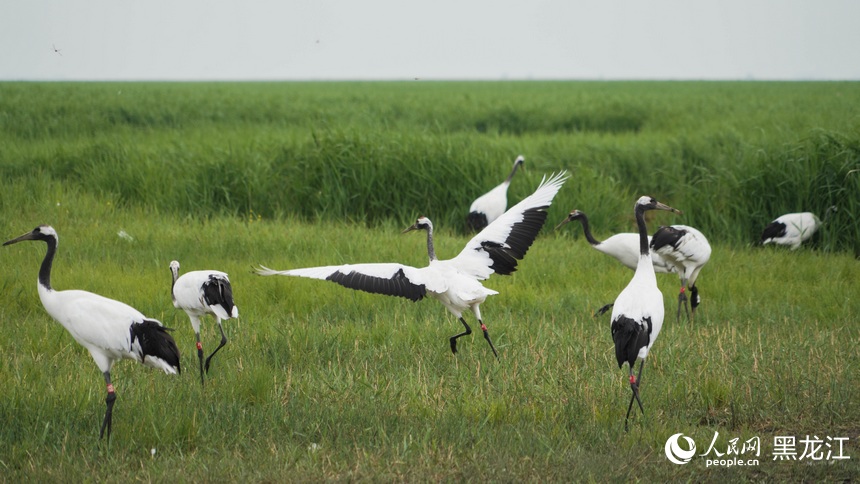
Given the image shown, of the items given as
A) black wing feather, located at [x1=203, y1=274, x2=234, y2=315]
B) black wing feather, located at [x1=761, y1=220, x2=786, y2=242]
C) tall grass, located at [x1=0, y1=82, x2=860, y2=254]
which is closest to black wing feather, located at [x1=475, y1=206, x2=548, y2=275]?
black wing feather, located at [x1=203, y1=274, x2=234, y2=315]

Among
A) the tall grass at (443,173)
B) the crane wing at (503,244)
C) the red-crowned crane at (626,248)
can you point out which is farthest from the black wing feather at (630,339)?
the tall grass at (443,173)

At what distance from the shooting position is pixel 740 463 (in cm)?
458

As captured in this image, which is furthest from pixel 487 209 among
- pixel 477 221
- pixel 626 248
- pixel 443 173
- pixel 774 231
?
pixel 774 231

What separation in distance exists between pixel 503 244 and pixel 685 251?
6.57ft

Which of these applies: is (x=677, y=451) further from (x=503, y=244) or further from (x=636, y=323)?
(x=503, y=244)

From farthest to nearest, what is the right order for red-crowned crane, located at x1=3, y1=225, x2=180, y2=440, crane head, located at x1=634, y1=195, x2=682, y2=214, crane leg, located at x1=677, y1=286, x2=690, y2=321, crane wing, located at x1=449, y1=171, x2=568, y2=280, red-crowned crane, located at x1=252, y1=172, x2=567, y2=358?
crane leg, located at x1=677, y1=286, x2=690, y2=321, crane wing, located at x1=449, y1=171, x2=568, y2=280, red-crowned crane, located at x1=252, y1=172, x2=567, y2=358, crane head, located at x1=634, y1=195, x2=682, y2=214, red-crowned crane, located at x1=3, y1=225, x2=180, y2=440

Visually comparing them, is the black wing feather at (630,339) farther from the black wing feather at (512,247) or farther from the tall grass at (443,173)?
the tall grass at (443,173)

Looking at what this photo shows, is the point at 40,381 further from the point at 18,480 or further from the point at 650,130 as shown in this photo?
the point at 650,130

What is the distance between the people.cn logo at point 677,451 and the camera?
15.2ft

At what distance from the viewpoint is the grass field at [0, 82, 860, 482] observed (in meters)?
4.67

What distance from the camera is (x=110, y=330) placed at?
195 inches

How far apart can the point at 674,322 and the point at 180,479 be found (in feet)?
15.7

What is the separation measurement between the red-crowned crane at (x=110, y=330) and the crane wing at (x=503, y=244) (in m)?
2.44

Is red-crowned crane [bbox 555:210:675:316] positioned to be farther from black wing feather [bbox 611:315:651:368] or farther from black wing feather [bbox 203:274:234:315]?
black wing feather [bbox 203:274:234:315]
